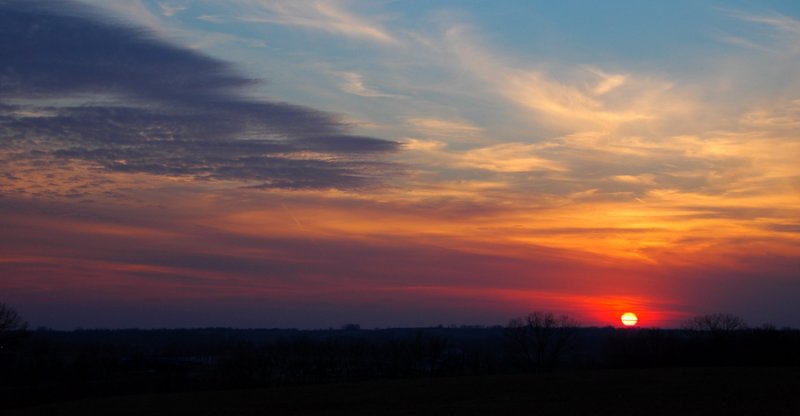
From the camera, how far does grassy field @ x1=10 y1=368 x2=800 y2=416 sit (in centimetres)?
4084

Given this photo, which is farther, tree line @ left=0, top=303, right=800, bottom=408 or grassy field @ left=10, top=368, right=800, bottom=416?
tree line @ left=0, top=303, right=800, bottom=408

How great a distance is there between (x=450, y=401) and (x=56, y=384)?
4916 centimetres

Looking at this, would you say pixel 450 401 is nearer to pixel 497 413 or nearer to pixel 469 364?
pixel 497 413

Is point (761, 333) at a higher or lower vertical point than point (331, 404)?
higher

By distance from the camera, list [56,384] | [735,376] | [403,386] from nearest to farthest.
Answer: [735,376] < [403,386] < [56,384]

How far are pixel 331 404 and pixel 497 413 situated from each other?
12.6 m

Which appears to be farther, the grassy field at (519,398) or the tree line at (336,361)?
the tree line at (336,361)

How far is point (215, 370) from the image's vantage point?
92000 millimetres

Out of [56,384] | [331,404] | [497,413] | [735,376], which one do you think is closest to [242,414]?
[331,404]

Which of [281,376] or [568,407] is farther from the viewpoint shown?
[281,376]

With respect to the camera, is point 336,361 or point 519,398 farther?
point 336,361

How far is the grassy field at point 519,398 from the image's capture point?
4084 centimetres

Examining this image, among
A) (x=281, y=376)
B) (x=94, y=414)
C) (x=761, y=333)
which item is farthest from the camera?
(x=281, y=376)

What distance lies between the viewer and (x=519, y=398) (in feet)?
157
